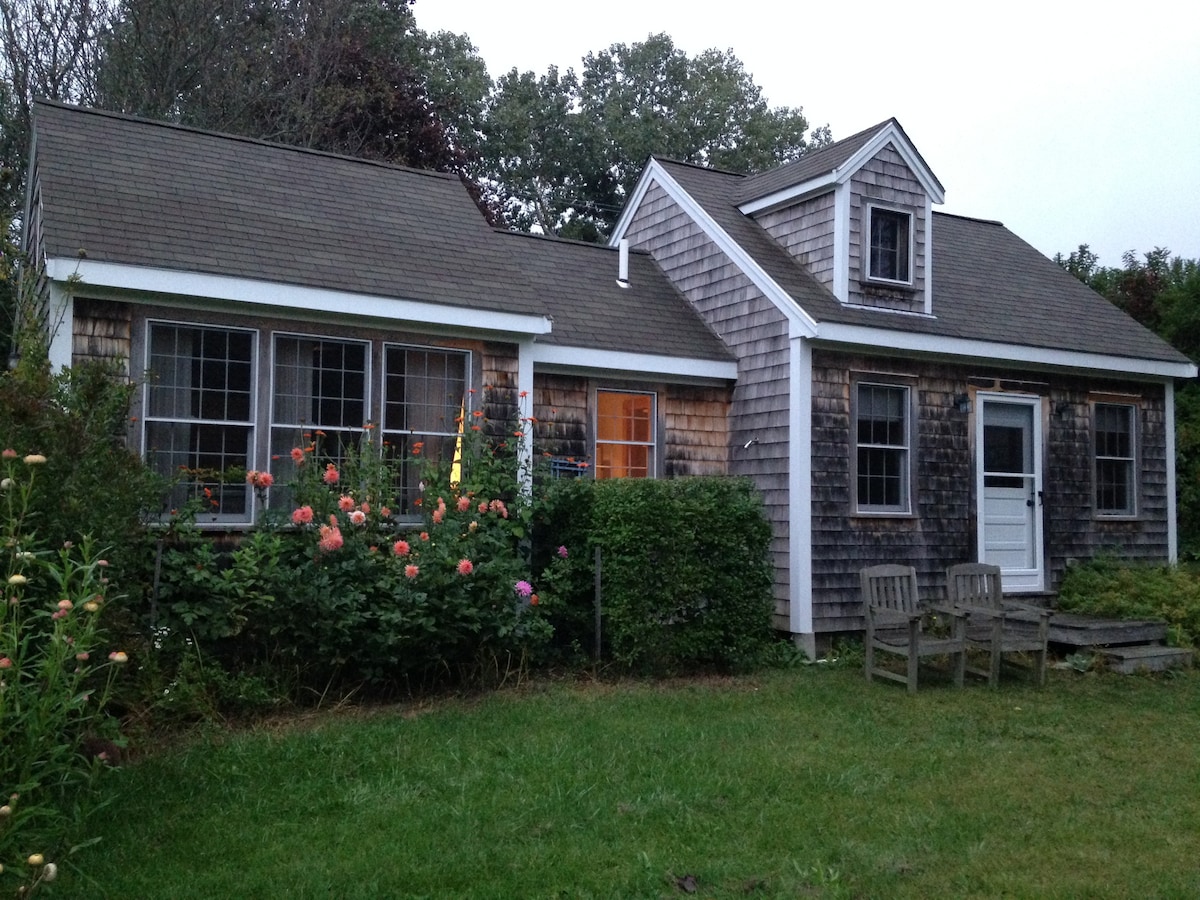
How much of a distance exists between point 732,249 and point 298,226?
4.72 meters

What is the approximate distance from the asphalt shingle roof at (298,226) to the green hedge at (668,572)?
7.16 ft

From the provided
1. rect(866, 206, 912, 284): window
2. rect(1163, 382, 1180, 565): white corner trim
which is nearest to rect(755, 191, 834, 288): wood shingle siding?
rect(866, 206, 912, 284): window

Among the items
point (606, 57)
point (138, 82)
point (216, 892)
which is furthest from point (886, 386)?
point (606, 57)

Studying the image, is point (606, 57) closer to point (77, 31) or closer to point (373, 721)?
point (77, 31)

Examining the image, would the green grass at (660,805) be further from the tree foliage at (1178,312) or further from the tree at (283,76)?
the tree at (283,76)

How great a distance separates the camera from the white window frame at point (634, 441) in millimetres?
11453

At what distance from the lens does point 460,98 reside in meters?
28.9

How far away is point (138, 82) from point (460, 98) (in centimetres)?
1127

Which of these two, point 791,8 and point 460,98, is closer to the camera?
point 791,8

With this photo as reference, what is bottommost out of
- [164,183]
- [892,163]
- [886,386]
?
[886,386]

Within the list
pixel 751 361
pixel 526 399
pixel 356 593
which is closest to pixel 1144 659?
pixel 751 361

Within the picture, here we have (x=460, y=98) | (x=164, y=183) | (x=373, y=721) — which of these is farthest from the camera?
(x=460, y=98)

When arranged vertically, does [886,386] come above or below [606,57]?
below

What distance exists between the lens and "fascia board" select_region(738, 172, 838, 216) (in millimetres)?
11688
